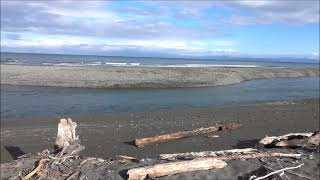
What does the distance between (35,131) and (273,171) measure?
32.1ft

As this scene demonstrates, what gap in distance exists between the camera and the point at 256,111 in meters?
23.2

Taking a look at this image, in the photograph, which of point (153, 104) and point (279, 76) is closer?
Answer: point (153, 104)

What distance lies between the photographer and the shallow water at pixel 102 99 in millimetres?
23969

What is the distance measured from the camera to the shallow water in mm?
23969

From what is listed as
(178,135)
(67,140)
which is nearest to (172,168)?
(67,140)

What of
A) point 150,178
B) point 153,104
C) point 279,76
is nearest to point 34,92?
point 153,104

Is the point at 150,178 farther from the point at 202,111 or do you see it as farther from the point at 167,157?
the point at 202,111

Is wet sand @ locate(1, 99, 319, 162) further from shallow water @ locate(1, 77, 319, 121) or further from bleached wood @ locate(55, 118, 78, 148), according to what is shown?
shallow water @ locate(1, 77, 319, 121)

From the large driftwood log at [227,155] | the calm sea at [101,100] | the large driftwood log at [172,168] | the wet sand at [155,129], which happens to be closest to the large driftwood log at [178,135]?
the wet sand at [155,129]

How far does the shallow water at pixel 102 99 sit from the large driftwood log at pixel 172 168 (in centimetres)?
1283

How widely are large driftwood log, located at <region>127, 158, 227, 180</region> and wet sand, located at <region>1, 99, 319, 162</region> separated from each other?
3.30 metres

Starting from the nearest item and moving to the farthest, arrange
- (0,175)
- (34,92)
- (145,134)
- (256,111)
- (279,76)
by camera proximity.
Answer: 1. (0,175)
2. (145,134)
3. (256,111)
4. (34,92)
5. (279,76)

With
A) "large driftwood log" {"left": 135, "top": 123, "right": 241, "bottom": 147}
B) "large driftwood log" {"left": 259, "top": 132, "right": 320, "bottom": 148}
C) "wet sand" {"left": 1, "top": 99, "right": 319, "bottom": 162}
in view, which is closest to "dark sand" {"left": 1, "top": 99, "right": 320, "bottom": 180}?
"wet sand" {"left": 1, "top": 99, "right": 319, "bottom": 162}

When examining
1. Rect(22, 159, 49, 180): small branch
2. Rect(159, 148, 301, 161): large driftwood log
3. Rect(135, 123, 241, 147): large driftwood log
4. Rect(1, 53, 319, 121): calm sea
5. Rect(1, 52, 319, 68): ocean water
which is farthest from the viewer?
Rect(1, 52, 319, 68): ocean water
